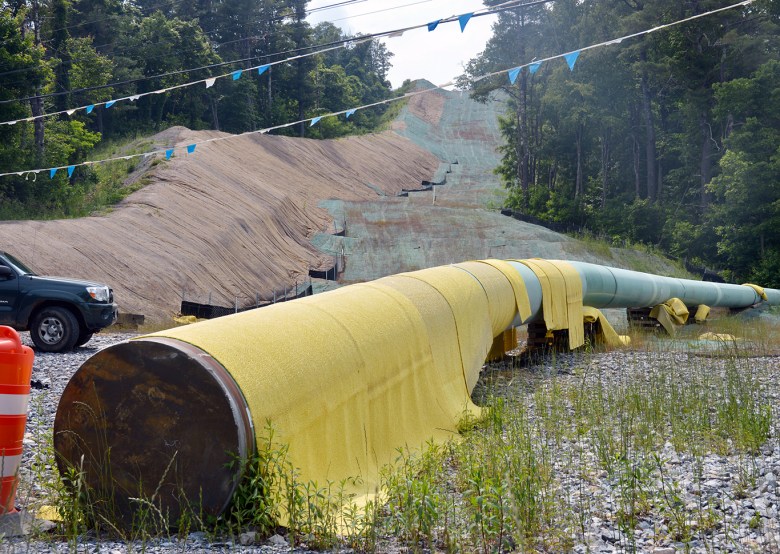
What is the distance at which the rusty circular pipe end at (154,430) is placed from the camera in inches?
198

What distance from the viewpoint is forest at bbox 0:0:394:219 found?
34688 millimetres

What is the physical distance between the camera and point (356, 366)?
6656mm

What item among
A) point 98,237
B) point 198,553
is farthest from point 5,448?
point 98,237

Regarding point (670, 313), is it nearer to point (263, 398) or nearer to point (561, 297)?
point (561, 297)

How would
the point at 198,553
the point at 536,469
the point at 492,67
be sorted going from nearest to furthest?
the point at 198,553, the point at 536,469, the point at 492,67

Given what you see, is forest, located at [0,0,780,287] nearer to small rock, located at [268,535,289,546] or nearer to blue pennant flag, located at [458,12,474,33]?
blue pennant flag, located at [458,12,474,33]

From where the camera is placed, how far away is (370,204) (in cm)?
4638

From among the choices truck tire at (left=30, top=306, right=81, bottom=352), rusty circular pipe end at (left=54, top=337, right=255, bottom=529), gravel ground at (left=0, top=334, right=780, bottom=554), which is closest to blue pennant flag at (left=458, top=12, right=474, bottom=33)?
gravel ground at (left=0, top=334, right=780, bottom=554)

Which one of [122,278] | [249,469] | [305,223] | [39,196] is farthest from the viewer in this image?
[305,223]

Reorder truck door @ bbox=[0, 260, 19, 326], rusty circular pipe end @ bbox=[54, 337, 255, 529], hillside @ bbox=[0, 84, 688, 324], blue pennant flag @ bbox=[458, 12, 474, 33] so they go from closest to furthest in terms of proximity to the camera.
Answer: rusty circular pipe end @ bbox=[54, 337, 255, 529] → blue pennant flag @ bbox=[458, 12, 474, 33] → truck door @ bbox=[0, 260, 19, 326] → hillside @ bbox=[0, 84, 688, 324]

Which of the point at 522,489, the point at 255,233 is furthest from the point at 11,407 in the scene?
the point at 255,233

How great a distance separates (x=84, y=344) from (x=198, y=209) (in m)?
21.7

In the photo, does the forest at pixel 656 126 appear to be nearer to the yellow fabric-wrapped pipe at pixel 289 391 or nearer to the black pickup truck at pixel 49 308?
the black pickup truck at pixel 49 308

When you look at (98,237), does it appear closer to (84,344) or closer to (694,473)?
(84,344)
